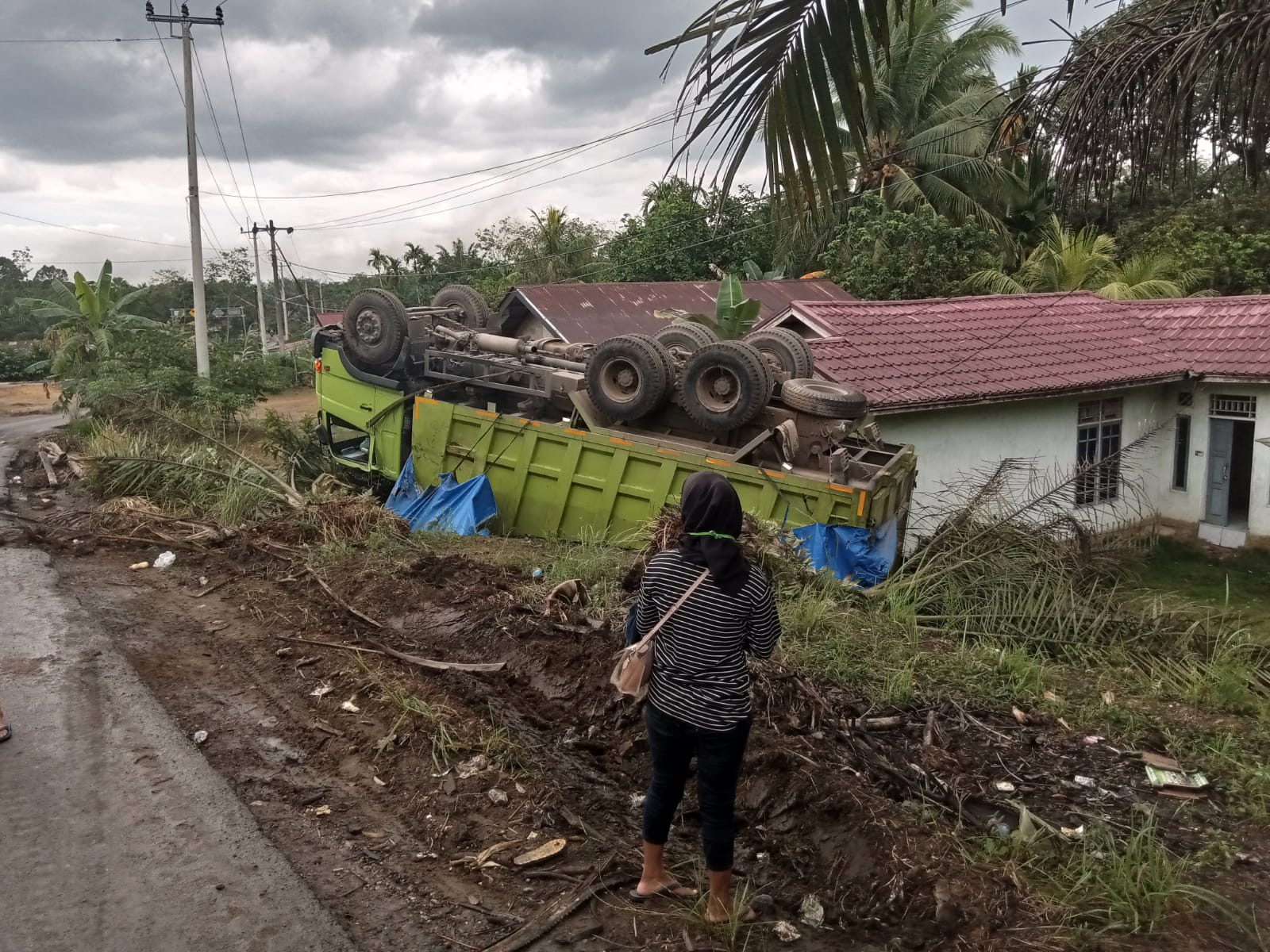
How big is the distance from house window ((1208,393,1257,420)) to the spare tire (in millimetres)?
8400

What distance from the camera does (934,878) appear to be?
13.0 feet

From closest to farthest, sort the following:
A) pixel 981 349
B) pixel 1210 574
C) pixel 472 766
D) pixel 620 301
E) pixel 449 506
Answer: pixel 472 766 → pixel 449 506 → pixel 1210 574 → pixel 981 349 → pixel 620 301

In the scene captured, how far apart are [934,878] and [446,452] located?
29.0 feet

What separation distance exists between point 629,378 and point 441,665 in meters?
4.72

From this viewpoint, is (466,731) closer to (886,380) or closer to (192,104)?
(886,380)

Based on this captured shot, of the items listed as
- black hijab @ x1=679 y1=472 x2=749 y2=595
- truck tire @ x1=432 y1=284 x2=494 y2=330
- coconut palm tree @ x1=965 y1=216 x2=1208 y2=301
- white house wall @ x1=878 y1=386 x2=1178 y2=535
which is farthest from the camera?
coconut palm tree @ x1=965 y1=216 x2=1208 y2=301

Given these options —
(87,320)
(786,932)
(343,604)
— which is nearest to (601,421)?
(343,604)

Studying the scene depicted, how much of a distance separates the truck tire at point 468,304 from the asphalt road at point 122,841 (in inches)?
298

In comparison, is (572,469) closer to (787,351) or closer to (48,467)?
(787,351)

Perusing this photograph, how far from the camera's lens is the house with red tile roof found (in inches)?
527

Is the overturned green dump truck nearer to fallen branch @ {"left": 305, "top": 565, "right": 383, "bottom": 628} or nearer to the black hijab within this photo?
fallen branch @ {"left": 305, "top": 565, "right": 383, "bottom": 628}

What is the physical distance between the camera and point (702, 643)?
12.2 feet

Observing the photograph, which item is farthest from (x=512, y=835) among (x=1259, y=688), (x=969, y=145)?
(x=969, y=145)

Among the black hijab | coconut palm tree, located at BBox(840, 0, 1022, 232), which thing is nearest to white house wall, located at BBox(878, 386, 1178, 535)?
coconut palm tree, located at BBox(840, 0, 1022, 232)
